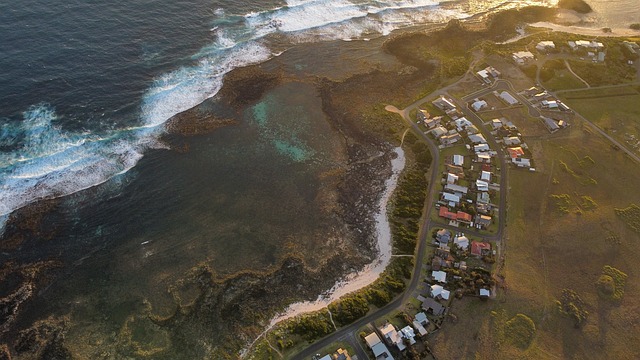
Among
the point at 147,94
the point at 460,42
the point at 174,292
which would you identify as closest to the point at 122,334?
the point at 174,292

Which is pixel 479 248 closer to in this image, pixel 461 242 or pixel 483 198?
pixel 461 242

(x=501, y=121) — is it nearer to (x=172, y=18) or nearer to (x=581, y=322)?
(x=581, y=322)

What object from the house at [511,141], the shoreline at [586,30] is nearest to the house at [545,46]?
the shoreline at [586,30]

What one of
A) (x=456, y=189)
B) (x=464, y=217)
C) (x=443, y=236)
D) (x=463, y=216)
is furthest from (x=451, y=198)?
(x=443, y=236)

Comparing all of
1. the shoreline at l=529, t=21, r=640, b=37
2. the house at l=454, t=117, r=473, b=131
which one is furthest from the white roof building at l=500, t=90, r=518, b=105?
the shoreline at l=529, t=21, r=640, b=37

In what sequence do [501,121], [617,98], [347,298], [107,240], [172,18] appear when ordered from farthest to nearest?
[172,18] → [617,98] → [501,121] → [107,240] → [347,298]

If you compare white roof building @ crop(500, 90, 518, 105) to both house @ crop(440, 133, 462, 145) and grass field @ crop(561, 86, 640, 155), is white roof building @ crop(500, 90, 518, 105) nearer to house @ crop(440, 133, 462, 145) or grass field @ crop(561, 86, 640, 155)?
grass field @ crop(561, 86, 640, 155)
